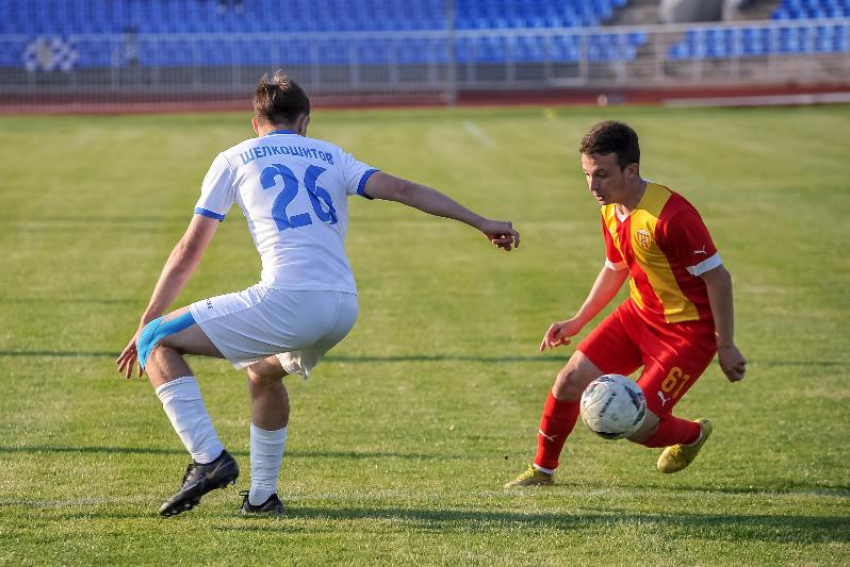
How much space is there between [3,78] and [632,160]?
94.0 ft

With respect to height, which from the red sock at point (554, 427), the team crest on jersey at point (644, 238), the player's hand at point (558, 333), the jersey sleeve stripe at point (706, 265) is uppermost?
the team crest on jersey at point (644, 238)

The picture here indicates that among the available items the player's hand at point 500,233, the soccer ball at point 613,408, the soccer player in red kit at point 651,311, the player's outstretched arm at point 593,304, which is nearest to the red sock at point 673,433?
the soccer player in red kit at point 651,311

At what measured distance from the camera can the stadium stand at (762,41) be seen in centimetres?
3281

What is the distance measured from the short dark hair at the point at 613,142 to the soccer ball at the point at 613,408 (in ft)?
3.31

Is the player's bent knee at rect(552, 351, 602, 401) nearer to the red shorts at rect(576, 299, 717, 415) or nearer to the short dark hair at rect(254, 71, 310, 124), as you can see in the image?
the red shorts at rect(576, 299, 717, 415)

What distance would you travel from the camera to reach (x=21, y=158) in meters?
21.1

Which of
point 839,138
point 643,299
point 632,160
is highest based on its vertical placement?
point 632,160

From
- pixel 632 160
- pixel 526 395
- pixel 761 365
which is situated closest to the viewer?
pixel 632 160

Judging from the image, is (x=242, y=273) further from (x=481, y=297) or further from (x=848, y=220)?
(x=848, y=220)

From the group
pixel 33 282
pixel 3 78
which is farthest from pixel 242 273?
pixel 3 78

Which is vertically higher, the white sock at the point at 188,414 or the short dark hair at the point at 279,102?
the short dark hair at the point at 279,102

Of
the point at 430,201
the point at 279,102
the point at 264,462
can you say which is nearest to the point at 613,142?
the point at 430,201

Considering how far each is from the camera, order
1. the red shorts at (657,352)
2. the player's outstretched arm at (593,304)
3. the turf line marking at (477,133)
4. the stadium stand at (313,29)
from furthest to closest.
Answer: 1. the stadium stand at (313,29)
2. the turf line marking at (477,133)
3. the player's outstretched arm at (593,304)
4. the red shorts at (657,352)

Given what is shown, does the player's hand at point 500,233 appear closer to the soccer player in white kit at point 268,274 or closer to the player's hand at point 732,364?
the soccer player in white kit at point 268,274
